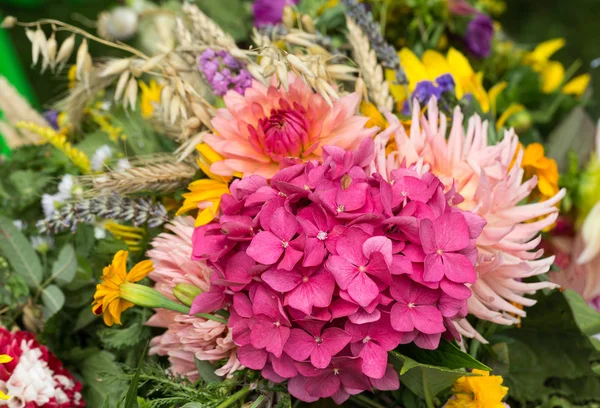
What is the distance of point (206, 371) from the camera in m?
0.60

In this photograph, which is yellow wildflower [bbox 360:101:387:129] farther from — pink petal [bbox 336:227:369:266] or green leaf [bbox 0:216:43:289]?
green leaf [bbox 0:216:43:289]

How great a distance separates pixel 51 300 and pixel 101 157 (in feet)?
0.66

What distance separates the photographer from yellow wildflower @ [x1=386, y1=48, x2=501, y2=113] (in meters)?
0.83

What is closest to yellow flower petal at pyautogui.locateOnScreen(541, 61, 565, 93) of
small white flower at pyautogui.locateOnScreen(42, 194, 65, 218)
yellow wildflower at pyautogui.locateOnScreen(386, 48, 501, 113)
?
yellow wildflower at pyautogui.locateOnScreen(386, 48, 501, 113)

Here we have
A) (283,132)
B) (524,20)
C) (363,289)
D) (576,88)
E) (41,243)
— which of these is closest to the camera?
(363,289)

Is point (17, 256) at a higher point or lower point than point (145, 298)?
lower

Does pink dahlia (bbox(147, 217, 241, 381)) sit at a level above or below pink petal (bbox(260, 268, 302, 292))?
below

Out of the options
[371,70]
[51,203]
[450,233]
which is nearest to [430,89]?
[371,70]

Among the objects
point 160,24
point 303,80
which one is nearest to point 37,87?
point 160,24

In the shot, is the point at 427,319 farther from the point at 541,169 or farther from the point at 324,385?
the point at 541,169

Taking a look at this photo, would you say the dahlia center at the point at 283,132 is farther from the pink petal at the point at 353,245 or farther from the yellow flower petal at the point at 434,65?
the yellow flower petal at the point at 434,65

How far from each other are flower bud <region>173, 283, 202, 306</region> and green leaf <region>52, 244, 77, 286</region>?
0.25 metres

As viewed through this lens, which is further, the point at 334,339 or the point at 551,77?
the point at 551,77

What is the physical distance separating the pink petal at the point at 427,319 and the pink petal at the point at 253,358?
0.14 meters
